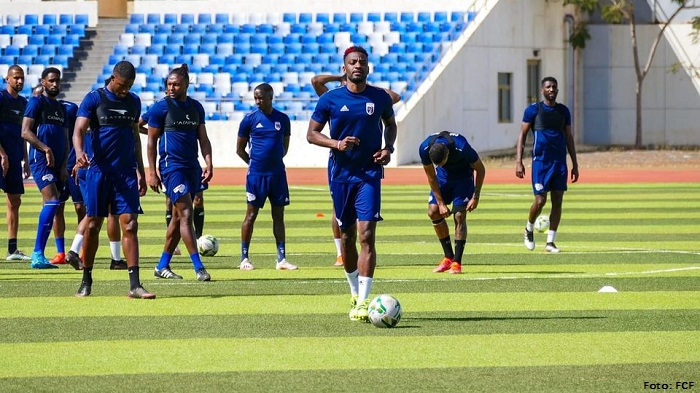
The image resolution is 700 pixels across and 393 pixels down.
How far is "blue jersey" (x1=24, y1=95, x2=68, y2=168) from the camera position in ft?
49.5

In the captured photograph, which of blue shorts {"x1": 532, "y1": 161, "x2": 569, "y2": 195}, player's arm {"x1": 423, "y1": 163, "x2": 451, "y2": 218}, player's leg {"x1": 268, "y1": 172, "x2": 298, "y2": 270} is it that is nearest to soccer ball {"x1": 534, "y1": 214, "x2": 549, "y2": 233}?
blue shorts {"x1": 532, "y1": 161, "x2": 569, "y2": 195}

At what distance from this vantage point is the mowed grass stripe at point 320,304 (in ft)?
37.2

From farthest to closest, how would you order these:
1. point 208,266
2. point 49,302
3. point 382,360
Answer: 1. point 208,266
2. point 49,302
3. point 382,360

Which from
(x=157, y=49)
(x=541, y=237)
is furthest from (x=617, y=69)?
(x=541, y=237)

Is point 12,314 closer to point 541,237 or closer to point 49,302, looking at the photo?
point 49,302

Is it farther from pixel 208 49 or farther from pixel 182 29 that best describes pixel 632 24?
pixel 182 29

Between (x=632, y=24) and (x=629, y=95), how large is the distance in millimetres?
3265

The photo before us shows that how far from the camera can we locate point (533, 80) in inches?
1850

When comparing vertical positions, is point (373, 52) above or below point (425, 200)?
above

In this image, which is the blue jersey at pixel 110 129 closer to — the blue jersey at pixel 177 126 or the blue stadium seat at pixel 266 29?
the blue jersey at pixel 177 126

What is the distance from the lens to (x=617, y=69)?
49562 millimetres

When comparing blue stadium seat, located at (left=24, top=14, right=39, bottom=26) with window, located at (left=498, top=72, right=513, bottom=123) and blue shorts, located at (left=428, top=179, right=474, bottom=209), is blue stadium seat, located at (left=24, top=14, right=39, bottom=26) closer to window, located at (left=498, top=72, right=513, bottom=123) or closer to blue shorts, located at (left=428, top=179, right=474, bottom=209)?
window, located at (left=498, top=72, right=513, bottom=123)

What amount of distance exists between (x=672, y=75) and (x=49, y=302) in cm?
3990

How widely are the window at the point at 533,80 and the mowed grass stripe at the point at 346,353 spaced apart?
3736 centimetres
